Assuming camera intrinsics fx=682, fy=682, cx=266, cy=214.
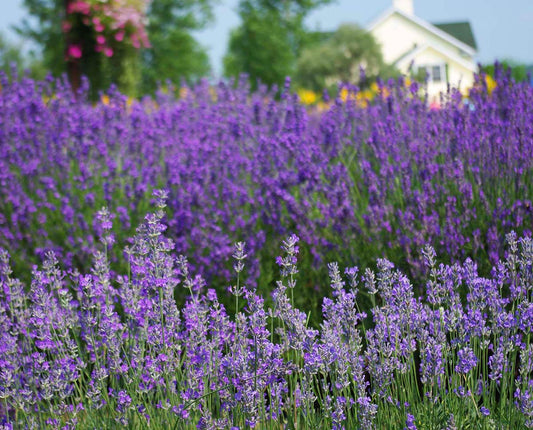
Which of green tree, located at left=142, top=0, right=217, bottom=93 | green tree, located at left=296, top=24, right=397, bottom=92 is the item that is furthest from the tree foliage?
green tree, located at left=296, top=24, right=397, bottom=92

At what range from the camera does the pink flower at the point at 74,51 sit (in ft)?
32.7

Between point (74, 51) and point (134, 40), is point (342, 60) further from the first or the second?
point (74, 51)

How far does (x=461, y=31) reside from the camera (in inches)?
1378

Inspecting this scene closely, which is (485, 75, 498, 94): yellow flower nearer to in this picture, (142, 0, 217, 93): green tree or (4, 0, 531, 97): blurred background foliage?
(4, 0, 531, 97): blurred background foliage

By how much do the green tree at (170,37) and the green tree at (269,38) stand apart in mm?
2110

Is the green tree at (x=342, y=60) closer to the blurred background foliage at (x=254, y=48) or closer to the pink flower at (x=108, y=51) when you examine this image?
the blurred background foliage at (x=254, y=48)

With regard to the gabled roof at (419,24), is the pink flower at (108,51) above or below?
below

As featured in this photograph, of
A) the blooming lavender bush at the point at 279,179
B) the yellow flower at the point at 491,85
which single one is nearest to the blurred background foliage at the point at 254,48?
the yellow flower at the point at 491,85

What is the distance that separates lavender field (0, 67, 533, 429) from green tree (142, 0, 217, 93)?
23750 millimetres

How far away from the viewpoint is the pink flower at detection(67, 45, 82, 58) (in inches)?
393

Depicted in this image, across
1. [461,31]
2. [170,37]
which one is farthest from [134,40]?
[461,31]

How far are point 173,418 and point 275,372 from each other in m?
0.41

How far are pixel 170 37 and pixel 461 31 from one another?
15653 mm

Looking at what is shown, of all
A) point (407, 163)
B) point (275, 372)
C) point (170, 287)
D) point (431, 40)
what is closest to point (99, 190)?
point (407, 163)
